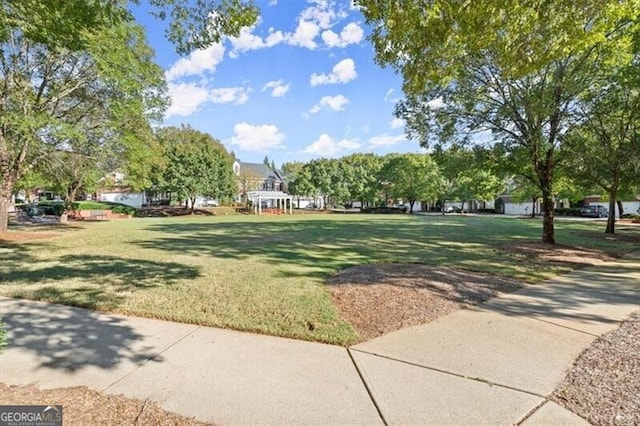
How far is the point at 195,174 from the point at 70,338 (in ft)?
125

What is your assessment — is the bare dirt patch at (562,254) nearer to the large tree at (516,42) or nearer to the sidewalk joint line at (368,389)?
the large tree at (516,42)

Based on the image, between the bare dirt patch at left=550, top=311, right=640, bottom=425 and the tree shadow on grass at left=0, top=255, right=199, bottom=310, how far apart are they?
5.42m

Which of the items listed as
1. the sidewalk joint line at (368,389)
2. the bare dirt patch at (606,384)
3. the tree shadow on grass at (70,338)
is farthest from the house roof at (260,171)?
the bare dirt patch at (606,384)

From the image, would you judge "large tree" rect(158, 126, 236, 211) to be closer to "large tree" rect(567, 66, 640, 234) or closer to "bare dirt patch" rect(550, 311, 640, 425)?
"large tree" rect(567, 66, 640, 234)

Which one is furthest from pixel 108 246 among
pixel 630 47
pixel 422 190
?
pixel 422 190

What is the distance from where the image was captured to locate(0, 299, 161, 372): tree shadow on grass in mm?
3426

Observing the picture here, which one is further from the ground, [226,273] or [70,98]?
[70,98]

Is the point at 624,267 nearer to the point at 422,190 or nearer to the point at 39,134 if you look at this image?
the point at 39,134

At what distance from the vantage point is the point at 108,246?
11.6 meters

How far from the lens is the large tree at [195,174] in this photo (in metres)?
38.3

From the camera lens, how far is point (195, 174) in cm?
3975

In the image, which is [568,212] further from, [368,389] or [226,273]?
[368,389]

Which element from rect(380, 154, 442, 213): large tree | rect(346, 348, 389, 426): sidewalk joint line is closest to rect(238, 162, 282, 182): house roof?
rect(380, 154, 442, 213): large tree

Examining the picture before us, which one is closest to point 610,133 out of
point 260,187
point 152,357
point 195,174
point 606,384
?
point 606,384
